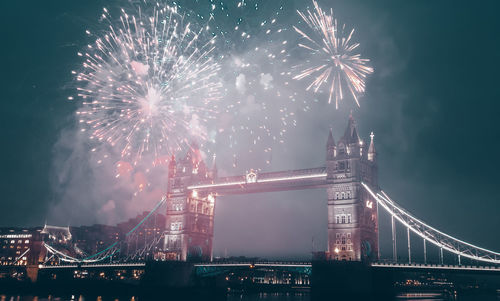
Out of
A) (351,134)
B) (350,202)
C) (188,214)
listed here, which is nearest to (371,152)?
(351,134)

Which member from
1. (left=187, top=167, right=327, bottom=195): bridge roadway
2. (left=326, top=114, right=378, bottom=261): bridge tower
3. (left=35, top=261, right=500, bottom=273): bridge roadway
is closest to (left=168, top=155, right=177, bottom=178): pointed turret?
(left=187, top=167, right=327, bottom=195): bridge roadway

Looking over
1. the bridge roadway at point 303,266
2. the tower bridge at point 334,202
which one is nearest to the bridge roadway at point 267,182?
the tower bridge at point 334,202

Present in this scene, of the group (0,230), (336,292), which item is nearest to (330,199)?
(336,292)

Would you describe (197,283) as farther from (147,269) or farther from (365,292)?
(365,292)

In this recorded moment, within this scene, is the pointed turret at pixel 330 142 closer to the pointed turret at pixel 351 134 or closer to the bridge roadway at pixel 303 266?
the pointed turret at pixel 351 134

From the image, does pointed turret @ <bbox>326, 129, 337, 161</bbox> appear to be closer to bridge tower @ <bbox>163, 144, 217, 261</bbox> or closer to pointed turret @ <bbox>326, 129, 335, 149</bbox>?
pointed turret @ <bbox>326, 129, 335, 149</bbox>

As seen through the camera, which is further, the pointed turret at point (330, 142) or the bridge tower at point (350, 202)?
the pointed turret at point (330, 142)

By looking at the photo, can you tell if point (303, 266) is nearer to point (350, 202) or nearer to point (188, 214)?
point (350, 202)
